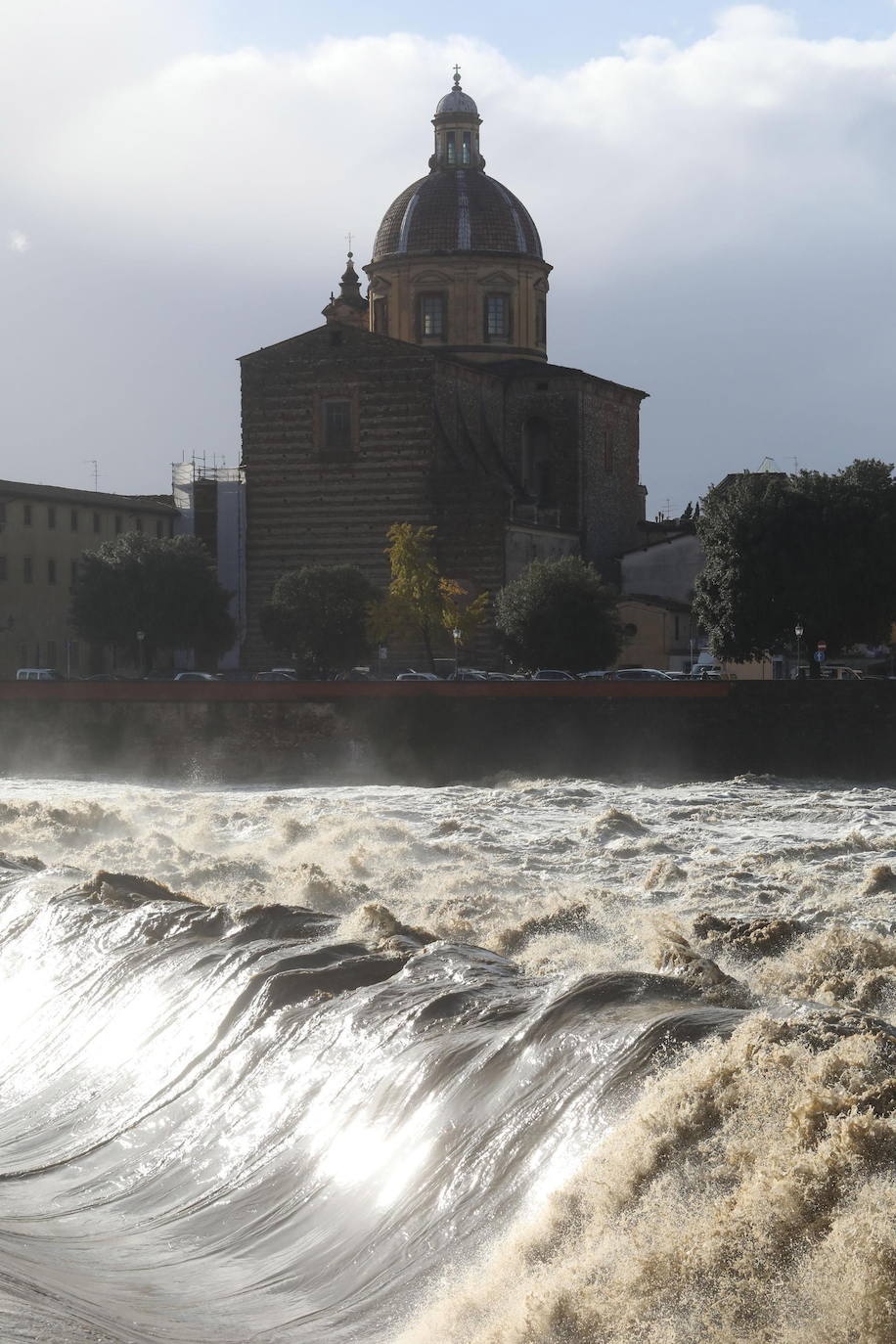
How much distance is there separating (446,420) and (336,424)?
3633 mm

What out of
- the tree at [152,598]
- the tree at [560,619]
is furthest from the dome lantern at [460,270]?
the tree at [560,619]

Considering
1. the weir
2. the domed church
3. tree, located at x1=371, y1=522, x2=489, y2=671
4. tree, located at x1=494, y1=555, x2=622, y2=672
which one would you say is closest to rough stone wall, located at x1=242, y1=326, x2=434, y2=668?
the domed church

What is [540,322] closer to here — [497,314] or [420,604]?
[497,314]

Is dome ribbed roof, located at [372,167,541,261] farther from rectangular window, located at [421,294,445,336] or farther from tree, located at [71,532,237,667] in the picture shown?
tree, located at [71,532,237,667]

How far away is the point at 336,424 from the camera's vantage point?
5912cm

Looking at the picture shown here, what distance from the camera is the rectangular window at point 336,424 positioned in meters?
59.0

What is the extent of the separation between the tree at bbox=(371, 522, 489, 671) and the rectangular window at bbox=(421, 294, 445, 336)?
11.6 meters

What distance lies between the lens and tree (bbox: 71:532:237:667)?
54188 mm

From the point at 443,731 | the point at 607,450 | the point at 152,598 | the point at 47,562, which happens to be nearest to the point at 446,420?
the point at 607,450

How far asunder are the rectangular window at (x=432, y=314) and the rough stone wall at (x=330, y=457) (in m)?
5.90

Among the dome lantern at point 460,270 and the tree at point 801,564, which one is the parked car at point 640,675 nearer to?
the tree at point 801,564

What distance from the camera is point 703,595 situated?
46.3 m

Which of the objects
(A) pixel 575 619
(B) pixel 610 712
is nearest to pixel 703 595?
(A) pixel 575 619

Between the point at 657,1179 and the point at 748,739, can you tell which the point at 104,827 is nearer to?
the point at 748,739
